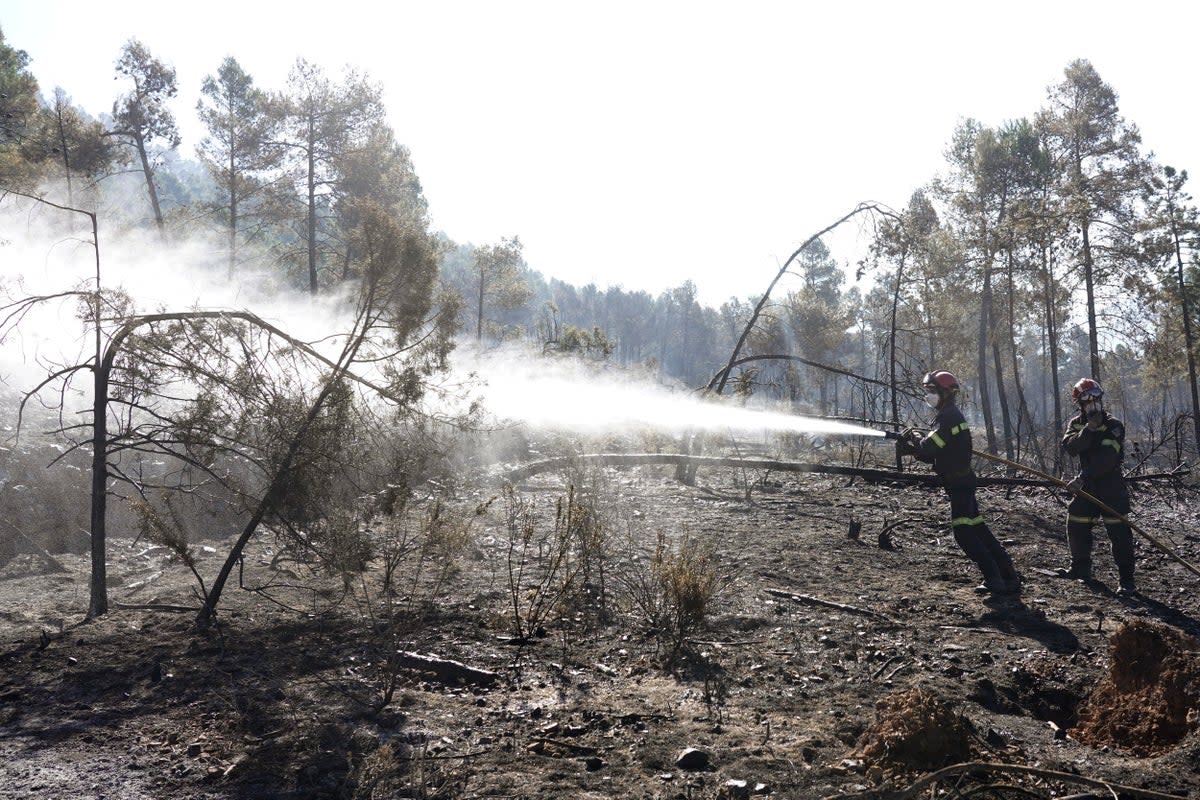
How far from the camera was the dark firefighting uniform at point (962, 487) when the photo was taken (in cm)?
732

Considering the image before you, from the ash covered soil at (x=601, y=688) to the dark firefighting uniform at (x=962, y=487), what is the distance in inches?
16.4

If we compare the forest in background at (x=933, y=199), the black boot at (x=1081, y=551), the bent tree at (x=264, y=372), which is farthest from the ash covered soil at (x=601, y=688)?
the forest in background at (x=933, y=199)

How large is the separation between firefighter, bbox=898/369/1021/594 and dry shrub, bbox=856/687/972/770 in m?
3.74

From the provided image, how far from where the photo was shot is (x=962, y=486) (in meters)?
7.48

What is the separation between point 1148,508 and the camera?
12422 mm

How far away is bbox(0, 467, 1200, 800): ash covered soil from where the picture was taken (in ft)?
12.3

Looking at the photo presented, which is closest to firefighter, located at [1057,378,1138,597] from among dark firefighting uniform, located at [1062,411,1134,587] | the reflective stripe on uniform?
dark firefighting uniform, located at [1062,411,1134,587]

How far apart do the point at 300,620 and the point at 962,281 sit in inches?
1057

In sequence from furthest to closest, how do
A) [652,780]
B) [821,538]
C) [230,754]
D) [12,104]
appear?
[12,104]
[821,538]
[230,754]
[652,780]

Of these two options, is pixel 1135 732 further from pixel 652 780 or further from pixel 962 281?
pixel 962 281

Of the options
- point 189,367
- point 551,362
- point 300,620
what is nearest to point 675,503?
point 300,620

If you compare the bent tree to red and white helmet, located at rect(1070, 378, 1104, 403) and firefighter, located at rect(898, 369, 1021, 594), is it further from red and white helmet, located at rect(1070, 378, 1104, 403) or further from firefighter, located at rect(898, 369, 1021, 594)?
red and white helmet, located at rect(1070, 378, 1104, 403)

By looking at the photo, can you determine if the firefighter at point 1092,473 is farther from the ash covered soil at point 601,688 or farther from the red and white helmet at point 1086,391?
the ash covered soil at point 601,688

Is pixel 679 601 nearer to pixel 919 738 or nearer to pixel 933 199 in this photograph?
pixel 919 738
